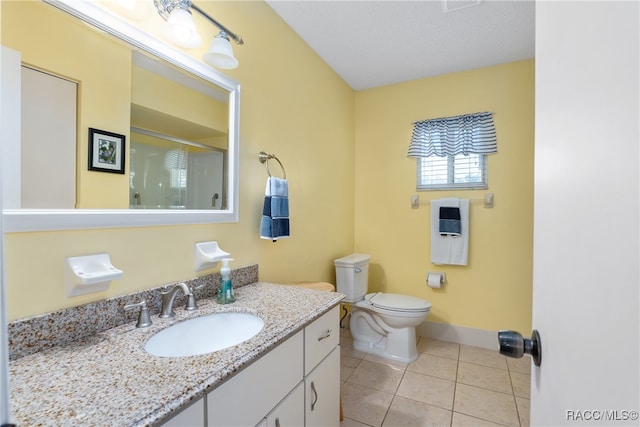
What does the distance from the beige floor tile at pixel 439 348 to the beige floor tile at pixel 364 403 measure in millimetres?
750

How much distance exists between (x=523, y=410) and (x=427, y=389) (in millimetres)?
535

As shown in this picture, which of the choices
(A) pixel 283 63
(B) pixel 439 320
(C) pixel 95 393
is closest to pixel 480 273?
(B) pixel 439 320

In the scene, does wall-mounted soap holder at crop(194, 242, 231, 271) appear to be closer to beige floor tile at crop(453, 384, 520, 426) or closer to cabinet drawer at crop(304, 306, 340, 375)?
cabinet drawer at crop(304, 306, 340, 375)

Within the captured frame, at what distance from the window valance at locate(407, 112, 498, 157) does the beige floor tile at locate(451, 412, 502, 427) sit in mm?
1953

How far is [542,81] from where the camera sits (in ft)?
1.84

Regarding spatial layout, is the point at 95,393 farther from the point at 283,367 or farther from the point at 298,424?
the point at 298,424

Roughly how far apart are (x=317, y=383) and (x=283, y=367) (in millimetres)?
306

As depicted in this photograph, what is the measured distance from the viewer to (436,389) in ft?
6.27

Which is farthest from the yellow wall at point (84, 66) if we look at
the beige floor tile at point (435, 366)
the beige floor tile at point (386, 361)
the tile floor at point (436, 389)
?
the beige floor tile at point (435, 366)

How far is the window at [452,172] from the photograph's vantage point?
251cm

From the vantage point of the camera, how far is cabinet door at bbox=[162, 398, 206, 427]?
2.04 ft

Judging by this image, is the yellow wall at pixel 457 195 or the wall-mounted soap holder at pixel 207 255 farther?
the yellow wall at pixel 457 195

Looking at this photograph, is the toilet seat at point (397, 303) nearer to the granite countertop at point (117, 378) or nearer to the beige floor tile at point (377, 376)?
the beige floor tile at point (377, 376)

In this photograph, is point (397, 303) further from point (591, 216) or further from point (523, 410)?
point (591, 216)
